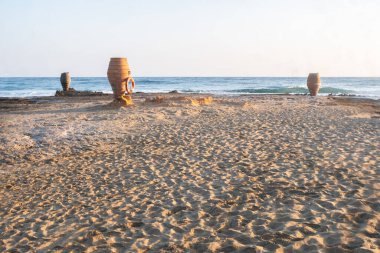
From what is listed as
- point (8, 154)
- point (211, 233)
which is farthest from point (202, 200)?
point (8, 154)

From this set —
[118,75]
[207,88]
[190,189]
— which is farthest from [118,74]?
[207,88]

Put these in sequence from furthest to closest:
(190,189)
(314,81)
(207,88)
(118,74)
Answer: (207,88)
(314,81)
(118,74)
(190,189)

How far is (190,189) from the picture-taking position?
463 cm

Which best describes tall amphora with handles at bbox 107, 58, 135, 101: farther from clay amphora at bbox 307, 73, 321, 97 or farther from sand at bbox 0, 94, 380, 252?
clay amphora at bbox 307, 73, 321, 97

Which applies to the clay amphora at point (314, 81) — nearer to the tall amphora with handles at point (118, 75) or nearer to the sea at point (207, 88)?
the sea at point (207, 88)

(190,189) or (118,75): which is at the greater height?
(118,75)

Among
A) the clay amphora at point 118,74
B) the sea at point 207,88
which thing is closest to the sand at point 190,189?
the clay amphora at point 118,74

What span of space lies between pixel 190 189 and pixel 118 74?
8959mm

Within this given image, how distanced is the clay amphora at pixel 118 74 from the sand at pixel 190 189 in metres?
4.19

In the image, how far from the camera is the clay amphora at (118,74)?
12.8 m

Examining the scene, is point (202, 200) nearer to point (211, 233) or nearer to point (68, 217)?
point (211, 233)

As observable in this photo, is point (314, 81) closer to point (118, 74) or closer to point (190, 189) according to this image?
point (118, 74)

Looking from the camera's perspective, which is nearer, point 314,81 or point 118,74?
point 118,74

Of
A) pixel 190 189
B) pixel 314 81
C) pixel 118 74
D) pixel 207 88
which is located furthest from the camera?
pixel 207 88
